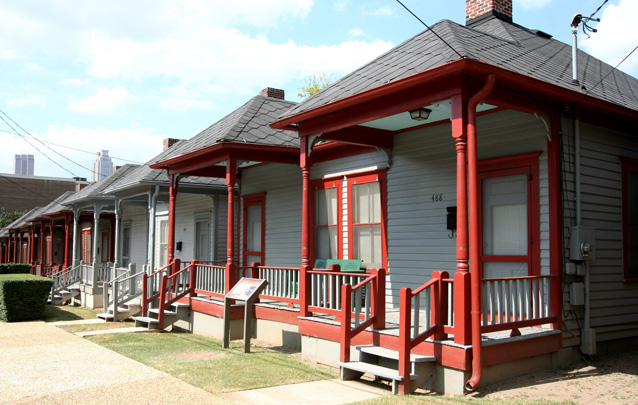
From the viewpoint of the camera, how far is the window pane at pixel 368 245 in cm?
1136

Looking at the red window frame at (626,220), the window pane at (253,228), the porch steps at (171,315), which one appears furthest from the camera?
the window pane at (253,228)

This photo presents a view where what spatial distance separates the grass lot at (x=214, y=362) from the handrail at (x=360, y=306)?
732 millimetres

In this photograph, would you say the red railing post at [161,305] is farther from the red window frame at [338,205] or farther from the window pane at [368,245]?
the window pane at [368,245]

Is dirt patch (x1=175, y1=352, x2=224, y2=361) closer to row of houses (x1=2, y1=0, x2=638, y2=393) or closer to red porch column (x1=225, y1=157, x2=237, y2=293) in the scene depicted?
row of houses (x1=2, y1=0, x2=638, y2=393)

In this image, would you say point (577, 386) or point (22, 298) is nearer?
point (577, 386)

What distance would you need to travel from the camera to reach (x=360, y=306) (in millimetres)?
8047

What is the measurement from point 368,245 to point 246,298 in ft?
9.10

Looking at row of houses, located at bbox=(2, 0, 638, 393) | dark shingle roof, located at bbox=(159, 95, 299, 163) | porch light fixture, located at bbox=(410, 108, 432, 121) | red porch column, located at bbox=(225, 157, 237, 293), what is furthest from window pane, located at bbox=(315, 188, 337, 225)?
porch light fixture, located at bbox=(410, 108, 432, 121)

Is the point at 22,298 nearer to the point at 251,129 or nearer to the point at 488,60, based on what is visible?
the point at 251,129

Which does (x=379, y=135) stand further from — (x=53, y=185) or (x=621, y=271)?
(x=53, y=185)

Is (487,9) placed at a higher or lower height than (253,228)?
higher

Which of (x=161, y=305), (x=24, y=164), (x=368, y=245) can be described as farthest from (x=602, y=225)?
(x=24, y=164)

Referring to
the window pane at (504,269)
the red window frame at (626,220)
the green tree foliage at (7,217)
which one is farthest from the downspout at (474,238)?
the green tree foliage at (7,217)

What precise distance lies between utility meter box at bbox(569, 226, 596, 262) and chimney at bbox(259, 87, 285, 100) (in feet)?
35.7
